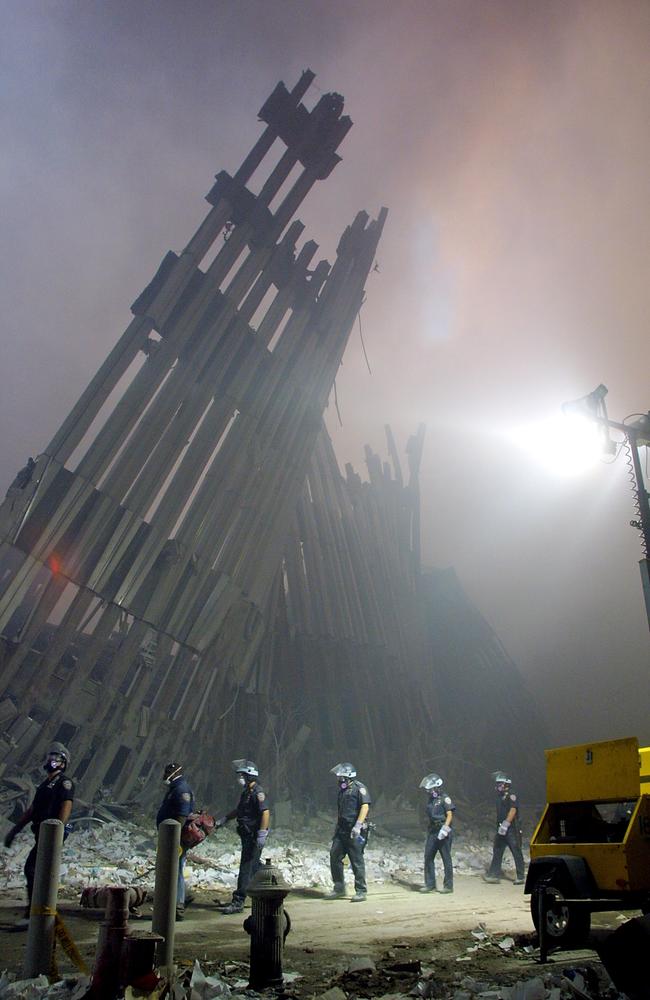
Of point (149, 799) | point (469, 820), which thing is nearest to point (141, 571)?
point (149, 799)

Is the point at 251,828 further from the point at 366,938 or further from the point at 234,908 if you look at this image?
the point at 366,938

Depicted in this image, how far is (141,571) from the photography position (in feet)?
39.7

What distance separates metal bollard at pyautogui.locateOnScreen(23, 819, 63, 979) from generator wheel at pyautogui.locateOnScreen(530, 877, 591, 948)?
397cm

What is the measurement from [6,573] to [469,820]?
12945mm

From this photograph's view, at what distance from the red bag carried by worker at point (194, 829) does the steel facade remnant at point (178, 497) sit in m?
3.82

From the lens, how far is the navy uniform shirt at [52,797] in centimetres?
677

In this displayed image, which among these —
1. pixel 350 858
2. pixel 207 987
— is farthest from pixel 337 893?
pixel 207 987

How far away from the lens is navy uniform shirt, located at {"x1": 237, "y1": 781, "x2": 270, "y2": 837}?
828cm

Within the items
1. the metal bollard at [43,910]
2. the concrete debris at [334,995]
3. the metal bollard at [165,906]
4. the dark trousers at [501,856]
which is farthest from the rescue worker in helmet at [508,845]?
the metal bollard at [43,910]

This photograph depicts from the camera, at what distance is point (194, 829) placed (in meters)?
8.00

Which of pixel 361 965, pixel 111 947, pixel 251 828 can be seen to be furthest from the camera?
pixel 251 828

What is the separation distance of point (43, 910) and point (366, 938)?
11.3ft

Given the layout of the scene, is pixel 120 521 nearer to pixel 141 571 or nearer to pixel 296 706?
pixel 141 571

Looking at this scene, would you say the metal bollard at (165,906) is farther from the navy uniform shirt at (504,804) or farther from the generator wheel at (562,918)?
the navy uniform shirt at (504,804)
